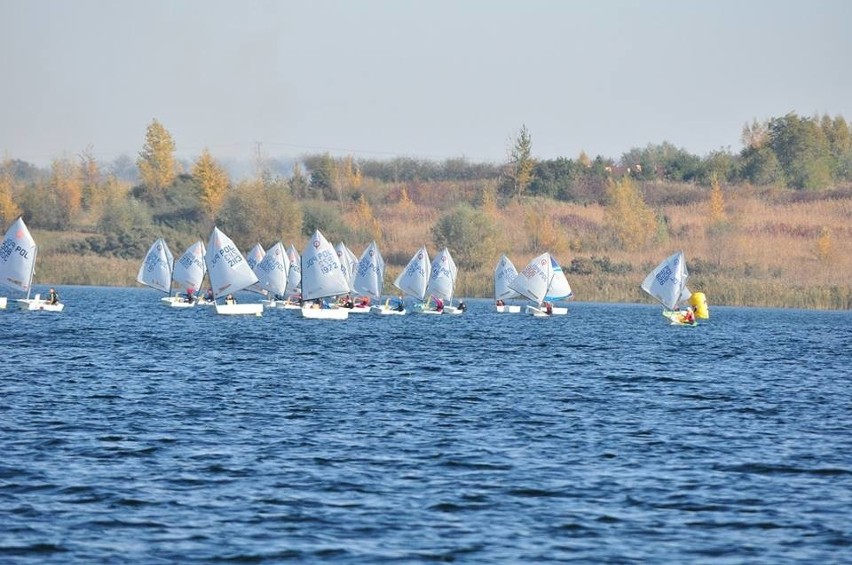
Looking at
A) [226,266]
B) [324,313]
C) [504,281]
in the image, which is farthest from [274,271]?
[504,281]

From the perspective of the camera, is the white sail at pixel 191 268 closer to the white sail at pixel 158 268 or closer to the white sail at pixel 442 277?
the white sail at pixel 158 268

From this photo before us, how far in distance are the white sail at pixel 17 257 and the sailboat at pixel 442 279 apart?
27.2m

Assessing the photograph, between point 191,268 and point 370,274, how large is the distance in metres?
12.2

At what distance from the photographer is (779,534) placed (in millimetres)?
21297

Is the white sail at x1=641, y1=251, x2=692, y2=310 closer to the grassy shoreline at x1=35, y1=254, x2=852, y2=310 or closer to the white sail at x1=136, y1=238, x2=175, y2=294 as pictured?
the grassy shoreline at x1=35, y1=254, x2=852, y2=310

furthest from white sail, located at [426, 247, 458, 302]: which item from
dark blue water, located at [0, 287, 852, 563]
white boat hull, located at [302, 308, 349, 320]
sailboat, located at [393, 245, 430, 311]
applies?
dark blue water, located at [0, 287, 852, 563]

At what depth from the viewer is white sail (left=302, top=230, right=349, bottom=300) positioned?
7716 centimetres

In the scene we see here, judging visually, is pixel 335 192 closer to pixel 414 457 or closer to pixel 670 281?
pixel 670 281

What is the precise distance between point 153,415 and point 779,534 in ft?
56.0

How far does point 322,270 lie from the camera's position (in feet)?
254

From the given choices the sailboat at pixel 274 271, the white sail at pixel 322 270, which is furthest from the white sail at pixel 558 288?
the white sail at pixel 322 270

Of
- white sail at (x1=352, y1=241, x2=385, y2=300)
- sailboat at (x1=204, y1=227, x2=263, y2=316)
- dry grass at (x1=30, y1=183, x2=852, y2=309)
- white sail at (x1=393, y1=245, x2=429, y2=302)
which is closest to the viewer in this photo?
sailboat at (x1=204, y1=227, x2=263, y2=316)

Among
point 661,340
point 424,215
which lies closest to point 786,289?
point 661,340

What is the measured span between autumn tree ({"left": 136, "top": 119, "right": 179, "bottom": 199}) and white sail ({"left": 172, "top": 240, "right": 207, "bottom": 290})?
88953 mm
